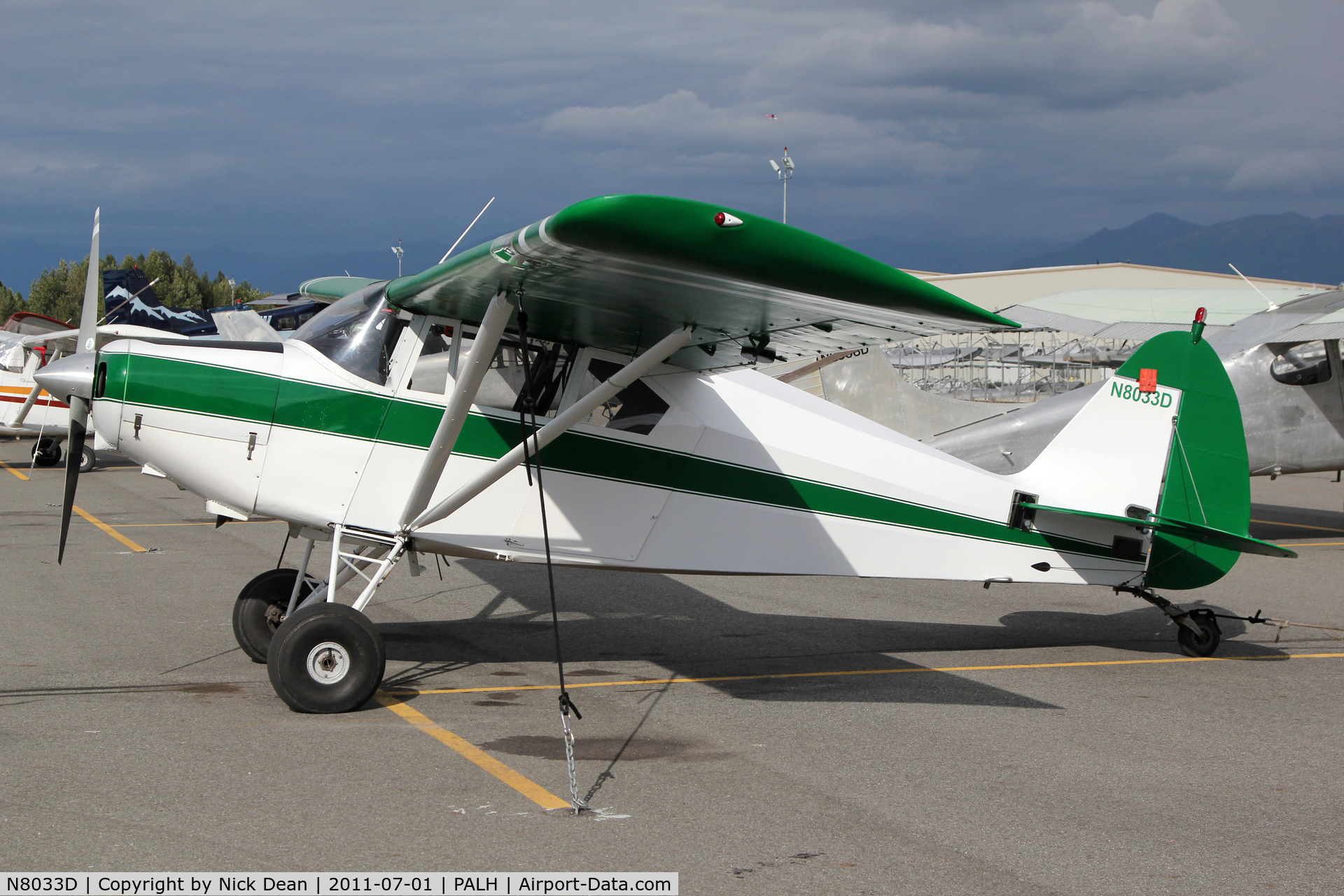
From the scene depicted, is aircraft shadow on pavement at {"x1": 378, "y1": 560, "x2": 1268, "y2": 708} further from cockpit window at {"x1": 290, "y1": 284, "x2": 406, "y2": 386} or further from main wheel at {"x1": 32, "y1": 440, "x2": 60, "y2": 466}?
main wheel at {"x1": 32, "y1": 440, "x2": 60, "y2": 466}

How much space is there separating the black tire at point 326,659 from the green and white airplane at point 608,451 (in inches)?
0.5

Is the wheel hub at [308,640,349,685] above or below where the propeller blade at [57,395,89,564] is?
below

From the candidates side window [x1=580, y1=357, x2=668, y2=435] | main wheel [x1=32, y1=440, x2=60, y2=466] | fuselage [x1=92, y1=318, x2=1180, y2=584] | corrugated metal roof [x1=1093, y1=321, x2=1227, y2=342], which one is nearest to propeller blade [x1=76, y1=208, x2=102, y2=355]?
fuselage [x1=92, y1=318, x2=1180, y2=584]

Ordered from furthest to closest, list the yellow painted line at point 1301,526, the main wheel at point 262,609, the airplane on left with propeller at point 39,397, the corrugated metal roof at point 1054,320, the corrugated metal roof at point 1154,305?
the airplane on left with propeller at point 39,397
the corrugated metal roof at point 1154,305
the corrugated metal roof at point 1054,320
the yellow painted line at point 1301,526
the main wheel at point 262,609

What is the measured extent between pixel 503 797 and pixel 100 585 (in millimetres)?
6888

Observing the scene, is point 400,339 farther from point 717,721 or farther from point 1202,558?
point 1202,558

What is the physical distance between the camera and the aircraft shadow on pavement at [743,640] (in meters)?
6.89

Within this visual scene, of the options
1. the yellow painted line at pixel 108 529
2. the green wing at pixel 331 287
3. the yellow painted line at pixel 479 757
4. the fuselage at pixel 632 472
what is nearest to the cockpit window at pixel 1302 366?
the fuselage at pixel 632 472

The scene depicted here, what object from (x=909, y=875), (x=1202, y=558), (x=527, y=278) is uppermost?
(x=527, y=278)

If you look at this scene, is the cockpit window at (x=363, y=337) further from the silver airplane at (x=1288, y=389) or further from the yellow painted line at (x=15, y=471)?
the yellow painted line at (x=15, y=471)

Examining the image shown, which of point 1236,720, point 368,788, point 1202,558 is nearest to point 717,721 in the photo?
point 368,788

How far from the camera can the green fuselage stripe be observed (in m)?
6.10

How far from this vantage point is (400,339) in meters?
6.43

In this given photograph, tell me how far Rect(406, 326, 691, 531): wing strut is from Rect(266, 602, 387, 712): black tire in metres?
0.77
